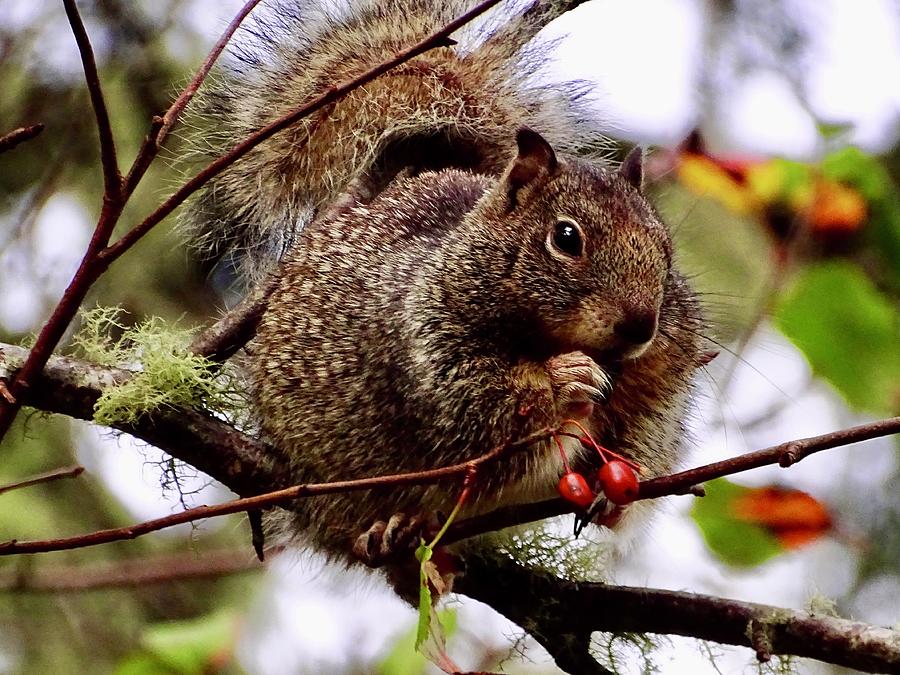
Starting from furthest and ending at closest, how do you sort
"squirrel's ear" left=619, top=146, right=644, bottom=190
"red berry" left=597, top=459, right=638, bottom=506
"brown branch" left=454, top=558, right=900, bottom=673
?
"squirrel's ear" left=619, top=146, right=644, bottom=190 → "brown branch" left=454, top=558, right=900, bottom=673 → "red berry" left=597, top=459, right=638, bottom=506

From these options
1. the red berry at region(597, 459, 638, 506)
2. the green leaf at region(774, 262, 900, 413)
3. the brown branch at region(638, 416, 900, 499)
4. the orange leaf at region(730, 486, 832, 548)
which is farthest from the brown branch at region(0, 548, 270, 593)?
the brown branch at region(638, 416, 900, 499)

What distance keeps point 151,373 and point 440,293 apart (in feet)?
1.81

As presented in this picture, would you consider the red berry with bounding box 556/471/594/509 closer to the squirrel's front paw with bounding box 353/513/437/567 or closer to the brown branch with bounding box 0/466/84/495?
the squirrel's front paw with bounding box 353/513/437/567

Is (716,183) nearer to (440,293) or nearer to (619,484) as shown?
(440,293)

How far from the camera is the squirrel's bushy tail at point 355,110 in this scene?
2.52 m

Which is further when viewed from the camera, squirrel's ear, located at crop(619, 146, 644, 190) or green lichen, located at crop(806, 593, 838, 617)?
squirrel's ear, located at crop(619, 146, 644, 190)

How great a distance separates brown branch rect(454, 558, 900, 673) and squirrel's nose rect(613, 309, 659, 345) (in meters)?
0.49

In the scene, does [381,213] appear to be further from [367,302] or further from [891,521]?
[891,521]

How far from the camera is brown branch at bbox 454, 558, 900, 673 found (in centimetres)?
180

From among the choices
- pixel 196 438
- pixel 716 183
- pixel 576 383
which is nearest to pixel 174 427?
pixel 196 438

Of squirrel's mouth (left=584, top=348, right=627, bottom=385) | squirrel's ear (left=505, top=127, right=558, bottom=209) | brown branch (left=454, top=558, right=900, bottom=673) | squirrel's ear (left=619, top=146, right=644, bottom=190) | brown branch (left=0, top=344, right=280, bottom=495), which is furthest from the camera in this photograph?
squirrel's ear (left=619, top=146, right=644, bottom=190)

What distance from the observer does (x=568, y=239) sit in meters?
2.02

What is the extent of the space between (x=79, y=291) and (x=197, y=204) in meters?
1.17

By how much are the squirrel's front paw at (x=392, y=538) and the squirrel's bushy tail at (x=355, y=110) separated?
846mm
